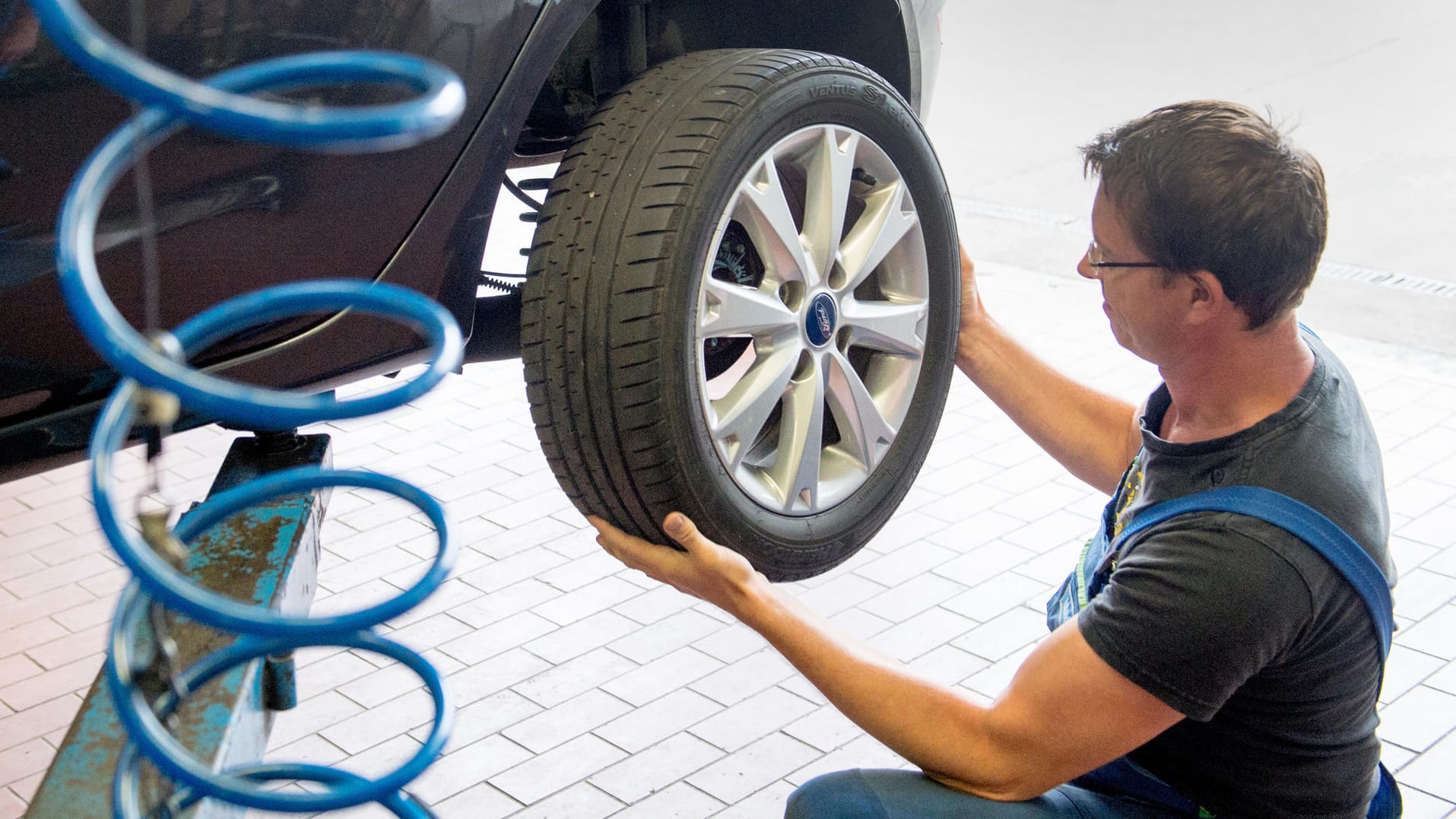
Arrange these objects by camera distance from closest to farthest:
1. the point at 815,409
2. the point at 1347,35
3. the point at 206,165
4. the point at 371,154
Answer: the point at 206,165, the point at 371,154, the point at 815,409, the point at 1347,35

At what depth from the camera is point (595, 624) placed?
300 cm

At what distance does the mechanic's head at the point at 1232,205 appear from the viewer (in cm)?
158

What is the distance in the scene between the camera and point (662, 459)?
1729 mm

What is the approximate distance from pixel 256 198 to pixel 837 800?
3.37 feet

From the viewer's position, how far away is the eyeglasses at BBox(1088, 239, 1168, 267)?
5.49ft

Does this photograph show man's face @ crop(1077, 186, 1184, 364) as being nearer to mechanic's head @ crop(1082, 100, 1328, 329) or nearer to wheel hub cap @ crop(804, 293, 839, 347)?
mechanic's head @ crop(1082, 100, 1328, 329)

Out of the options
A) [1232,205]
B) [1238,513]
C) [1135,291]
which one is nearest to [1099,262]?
[1135,291]

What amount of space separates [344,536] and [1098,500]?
1937 mm

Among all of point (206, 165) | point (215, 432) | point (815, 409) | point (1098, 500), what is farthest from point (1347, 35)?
point (206, 165)

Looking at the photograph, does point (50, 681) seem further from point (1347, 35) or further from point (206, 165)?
point (1347, 35)

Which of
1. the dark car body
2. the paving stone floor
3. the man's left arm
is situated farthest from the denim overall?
the dark car body

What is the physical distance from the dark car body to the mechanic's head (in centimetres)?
76

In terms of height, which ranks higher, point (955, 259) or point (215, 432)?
point (955, 259)

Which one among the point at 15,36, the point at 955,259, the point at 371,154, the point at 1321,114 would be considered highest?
the point at 15,36
